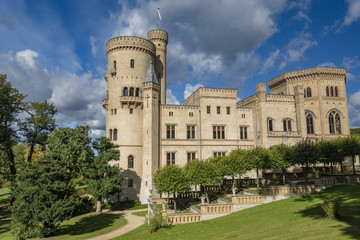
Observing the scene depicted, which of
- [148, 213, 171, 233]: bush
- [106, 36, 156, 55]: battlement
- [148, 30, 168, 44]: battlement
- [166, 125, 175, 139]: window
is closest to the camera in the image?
[148, 213, 171, 233]: bush

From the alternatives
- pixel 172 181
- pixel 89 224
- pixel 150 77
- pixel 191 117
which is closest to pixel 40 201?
pixel 89 224

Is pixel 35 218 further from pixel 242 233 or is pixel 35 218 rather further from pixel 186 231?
pixel 242 233

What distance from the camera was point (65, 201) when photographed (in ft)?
85.3

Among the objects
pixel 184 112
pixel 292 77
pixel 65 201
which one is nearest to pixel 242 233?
pixel 65 201

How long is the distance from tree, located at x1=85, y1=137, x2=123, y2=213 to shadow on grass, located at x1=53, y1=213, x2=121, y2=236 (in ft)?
9.70

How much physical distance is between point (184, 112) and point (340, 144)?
25173 millimetres

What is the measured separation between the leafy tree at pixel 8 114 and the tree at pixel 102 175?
13.3 metres

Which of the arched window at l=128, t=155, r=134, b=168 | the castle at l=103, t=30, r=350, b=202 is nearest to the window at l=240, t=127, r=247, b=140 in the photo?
the castle at l=103, t=30, r=350, b=202

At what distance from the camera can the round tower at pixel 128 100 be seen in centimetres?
4359

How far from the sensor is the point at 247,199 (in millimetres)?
28031

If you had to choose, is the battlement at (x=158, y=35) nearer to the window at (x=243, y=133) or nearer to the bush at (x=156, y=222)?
the window at (x=243, y=133)

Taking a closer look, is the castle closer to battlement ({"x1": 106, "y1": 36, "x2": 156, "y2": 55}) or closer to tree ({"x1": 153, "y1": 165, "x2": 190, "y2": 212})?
Result: battlement ({"x1": 106, "y1": 36, "x2": 156, "y2": 55})

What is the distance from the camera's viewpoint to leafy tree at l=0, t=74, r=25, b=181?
37.6 m

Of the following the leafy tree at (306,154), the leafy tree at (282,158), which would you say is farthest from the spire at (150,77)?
the leafy tree at (306,154)
